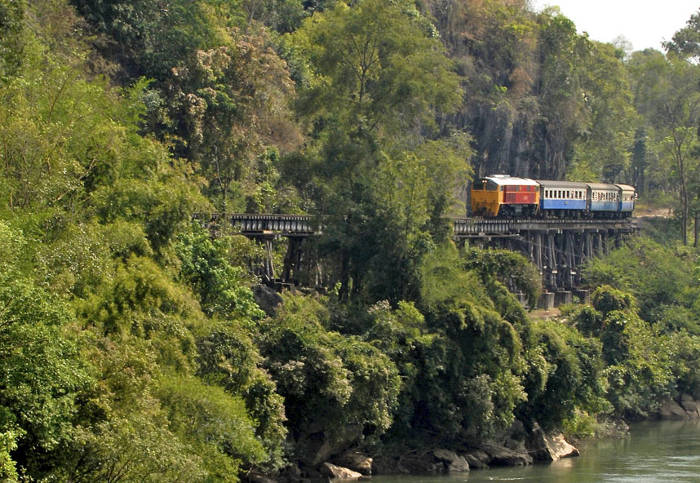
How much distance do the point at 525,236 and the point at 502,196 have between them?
107 inches

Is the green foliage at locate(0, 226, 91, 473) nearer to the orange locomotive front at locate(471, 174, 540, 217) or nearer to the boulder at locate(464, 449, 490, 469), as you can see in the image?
the boulder at locate(464, 449, 490, 469)

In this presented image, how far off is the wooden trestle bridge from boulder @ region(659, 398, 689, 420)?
8.52 m

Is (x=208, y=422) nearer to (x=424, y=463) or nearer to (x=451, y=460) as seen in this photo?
(x=424, y=463)

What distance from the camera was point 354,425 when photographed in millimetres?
32188

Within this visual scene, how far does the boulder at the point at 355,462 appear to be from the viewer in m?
32.5

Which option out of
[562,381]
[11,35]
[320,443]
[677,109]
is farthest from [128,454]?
[677,109]

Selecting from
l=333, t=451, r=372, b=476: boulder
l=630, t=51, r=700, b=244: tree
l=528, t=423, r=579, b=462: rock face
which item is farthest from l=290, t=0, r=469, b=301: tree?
l=630, t=51, r=700, b=244: tree

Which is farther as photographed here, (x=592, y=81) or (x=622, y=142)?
(x=622, y=142)

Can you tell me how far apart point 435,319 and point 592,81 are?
139 ft

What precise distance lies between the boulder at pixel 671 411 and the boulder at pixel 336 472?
20761mm

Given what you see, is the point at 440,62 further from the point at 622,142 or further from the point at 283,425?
the point at 622,142

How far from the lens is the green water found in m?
33.0

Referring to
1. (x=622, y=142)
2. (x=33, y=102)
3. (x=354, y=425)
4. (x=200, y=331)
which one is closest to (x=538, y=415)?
(x=354, y=425)

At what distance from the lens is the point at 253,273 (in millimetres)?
38500
